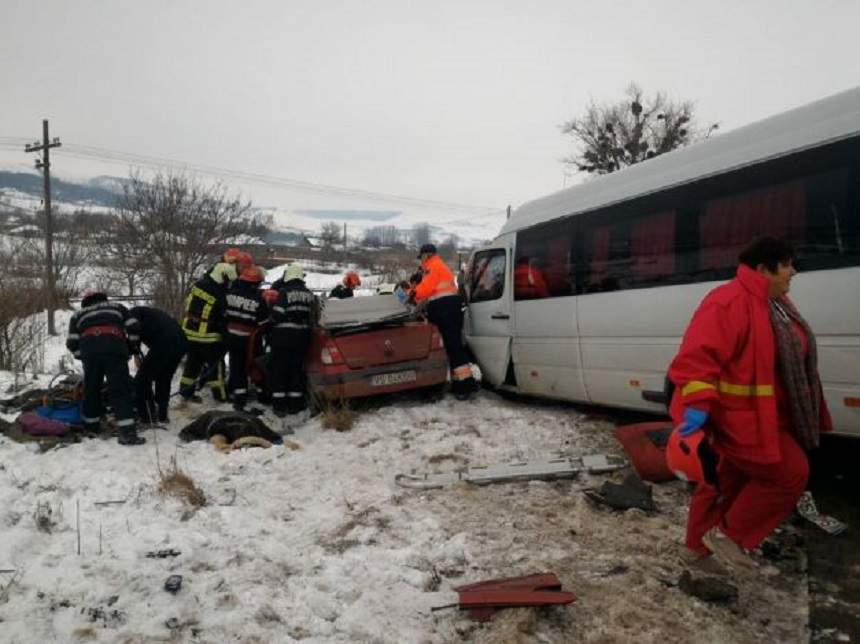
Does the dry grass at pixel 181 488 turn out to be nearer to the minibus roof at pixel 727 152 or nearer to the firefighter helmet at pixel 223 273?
the firefighter helmet at pixel 223 273

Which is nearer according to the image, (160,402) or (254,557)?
(254,557)

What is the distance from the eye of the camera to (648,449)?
493 centimetres

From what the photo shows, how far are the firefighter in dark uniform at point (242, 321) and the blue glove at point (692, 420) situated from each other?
5.66 m

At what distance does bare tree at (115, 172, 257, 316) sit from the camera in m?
18.3

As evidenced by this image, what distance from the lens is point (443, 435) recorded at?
6211mm

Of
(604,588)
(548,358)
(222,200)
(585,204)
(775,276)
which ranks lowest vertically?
(604,588)

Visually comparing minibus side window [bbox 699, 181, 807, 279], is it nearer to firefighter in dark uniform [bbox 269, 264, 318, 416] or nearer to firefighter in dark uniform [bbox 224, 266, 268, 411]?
firefighter in dark uniform [bbox 269, 264, 318, 416]

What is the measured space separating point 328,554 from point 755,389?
2518 mm

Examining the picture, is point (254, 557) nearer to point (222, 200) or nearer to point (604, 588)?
point (604, 588)

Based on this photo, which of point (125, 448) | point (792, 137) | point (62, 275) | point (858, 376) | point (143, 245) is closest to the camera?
point (858, 376)

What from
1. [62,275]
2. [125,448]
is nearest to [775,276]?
[125,448]

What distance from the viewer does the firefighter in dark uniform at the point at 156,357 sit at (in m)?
6.80

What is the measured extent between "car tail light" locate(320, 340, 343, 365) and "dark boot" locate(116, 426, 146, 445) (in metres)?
2.05

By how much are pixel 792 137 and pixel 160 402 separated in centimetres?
671
